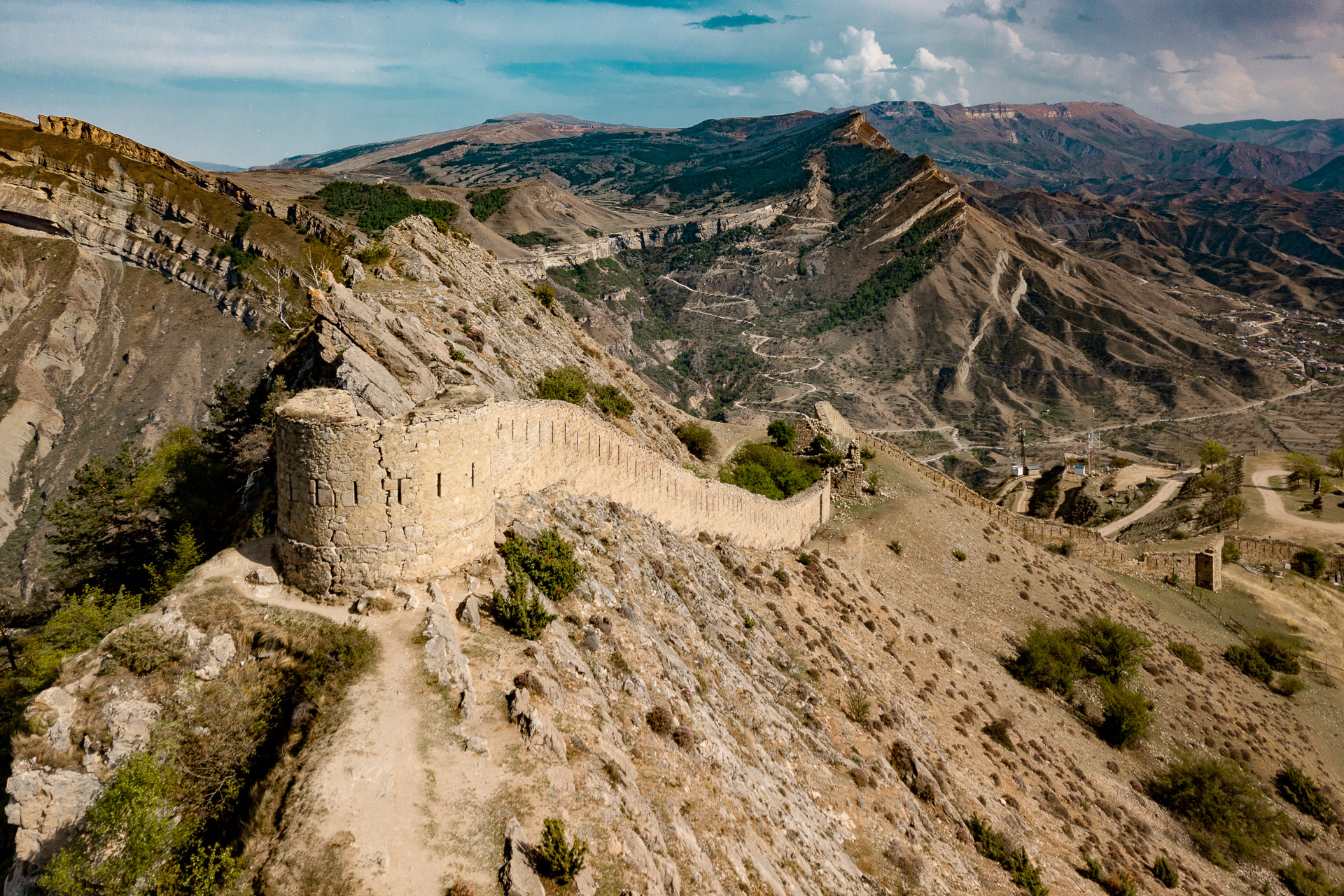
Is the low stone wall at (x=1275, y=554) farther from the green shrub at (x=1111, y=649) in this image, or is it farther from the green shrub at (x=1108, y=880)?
the green shrub at (x=1108, y=880)

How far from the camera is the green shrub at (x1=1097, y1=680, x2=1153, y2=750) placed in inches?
1262

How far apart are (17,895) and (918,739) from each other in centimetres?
2325

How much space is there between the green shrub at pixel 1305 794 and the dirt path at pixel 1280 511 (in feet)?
126

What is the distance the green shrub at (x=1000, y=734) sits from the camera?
2683 centimetres

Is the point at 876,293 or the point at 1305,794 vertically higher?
the point at 876,293

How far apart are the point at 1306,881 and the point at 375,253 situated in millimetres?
55021

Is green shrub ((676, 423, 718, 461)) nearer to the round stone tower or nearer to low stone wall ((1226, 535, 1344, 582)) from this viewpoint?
the round stone tower

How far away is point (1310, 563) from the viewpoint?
56312 mm

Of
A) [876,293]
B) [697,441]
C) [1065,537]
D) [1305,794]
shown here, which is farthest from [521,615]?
[876,293]

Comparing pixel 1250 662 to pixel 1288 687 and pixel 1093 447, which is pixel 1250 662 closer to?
pixel 1288 687

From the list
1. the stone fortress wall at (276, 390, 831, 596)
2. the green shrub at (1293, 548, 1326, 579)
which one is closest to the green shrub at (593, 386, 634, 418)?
the stone fortress wall at (276, 390, 831, 596)

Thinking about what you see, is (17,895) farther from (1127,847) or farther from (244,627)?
(1127,847)

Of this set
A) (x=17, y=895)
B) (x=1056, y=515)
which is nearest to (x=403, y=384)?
(x=17, y=895)

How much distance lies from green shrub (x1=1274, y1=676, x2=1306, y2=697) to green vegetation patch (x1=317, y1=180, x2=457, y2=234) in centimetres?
12204
